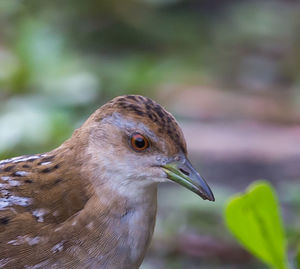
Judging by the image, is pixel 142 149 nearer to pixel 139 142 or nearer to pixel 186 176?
pixel 139 142

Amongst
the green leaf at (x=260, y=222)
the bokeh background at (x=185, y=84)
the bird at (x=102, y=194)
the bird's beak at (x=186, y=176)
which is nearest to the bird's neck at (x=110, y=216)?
the bird at (x=102, y=194)

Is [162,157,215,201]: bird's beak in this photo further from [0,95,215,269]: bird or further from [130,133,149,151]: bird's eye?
[130,133,149,151]: bird's eye

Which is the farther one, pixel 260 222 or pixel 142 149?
pixel 260 222

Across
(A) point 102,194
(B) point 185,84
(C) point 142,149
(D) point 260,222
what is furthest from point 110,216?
(B) point 185,84

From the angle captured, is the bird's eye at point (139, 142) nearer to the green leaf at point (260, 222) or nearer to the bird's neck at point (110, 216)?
the bird's neck at point (110, 216)

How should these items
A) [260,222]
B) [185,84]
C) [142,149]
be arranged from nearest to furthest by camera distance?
[142,149] → [260,222] → [185,84]

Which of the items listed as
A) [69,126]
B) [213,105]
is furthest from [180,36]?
[69,126]

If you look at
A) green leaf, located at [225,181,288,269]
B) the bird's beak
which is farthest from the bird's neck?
green leaf, located at [225,181,288,269]
